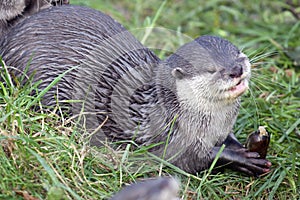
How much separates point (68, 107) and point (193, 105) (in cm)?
58

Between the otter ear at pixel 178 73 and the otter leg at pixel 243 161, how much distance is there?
0.38m

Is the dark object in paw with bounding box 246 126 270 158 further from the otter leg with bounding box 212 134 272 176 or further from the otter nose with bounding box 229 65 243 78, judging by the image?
the otter nose with bounding box 229 65 243 78

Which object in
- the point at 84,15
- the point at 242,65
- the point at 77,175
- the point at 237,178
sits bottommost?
the point at 237,178

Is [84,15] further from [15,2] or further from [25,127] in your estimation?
[25,127]

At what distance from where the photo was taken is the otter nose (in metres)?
2.64

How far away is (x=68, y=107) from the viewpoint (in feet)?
9.46

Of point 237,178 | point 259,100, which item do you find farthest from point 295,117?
point 237,178

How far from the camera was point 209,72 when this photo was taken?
2727 millimetres

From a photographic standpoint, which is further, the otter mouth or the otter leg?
the otter leg

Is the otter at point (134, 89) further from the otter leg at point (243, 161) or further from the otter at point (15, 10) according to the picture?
the otter at point (15, 10)

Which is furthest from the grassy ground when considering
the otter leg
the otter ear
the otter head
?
the otter ear

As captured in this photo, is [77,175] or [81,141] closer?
[77,175]

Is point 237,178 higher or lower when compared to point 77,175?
lower

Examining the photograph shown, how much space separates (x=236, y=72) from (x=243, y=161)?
49 cm
